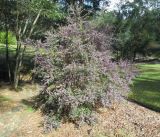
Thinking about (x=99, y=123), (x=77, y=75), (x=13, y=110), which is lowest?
(x=99, y=123)

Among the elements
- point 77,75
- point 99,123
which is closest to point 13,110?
point 77,75

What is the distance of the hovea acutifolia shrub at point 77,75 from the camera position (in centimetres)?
1048

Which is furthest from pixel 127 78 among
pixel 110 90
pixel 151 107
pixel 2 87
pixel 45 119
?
pixel 2 87

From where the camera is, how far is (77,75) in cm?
1062

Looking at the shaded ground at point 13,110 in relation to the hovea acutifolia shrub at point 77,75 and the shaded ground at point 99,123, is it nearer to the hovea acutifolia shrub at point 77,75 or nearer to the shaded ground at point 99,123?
the shaded ground at point 99,123

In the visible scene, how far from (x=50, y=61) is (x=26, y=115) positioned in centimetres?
202

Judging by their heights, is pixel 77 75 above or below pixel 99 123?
above

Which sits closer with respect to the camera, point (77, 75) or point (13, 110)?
point (77, 75)

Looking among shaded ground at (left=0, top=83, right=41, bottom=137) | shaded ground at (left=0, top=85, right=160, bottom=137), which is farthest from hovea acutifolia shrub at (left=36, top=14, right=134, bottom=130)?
shaded ground at (left=0, top=83, right=41, bottom=137)

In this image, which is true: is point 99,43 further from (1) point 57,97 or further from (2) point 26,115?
(2) point 26,115

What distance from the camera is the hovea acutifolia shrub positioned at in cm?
1048

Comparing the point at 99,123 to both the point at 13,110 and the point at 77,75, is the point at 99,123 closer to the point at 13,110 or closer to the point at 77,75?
the point at 77,75

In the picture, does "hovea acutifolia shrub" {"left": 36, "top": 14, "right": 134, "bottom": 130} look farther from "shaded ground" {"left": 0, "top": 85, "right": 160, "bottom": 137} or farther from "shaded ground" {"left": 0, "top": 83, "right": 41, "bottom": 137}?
"shaded ground" {"left": 0, "top": 83, "right": 41, "bottom": 137}

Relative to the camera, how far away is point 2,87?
1591 centimetres
